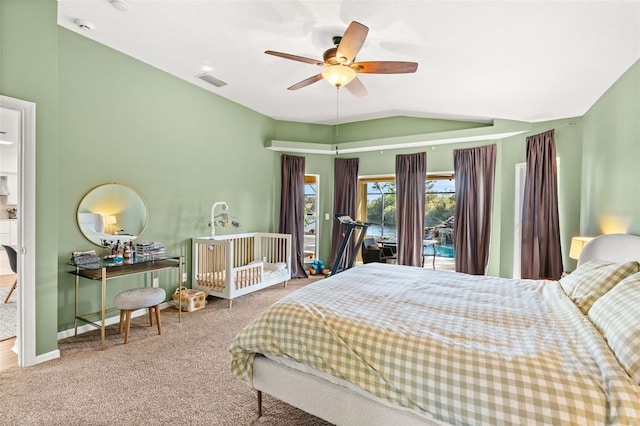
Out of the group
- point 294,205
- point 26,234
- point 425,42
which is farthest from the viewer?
point 294,205

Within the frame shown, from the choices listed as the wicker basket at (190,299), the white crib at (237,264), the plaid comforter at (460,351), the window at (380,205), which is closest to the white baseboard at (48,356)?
the wicker basket at (190,299)

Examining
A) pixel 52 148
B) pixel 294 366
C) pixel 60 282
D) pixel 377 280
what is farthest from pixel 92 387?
pixel 377 280

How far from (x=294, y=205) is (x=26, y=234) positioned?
3.74m

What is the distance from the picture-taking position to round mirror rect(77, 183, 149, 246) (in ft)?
10.2

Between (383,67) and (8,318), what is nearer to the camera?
(383,67)

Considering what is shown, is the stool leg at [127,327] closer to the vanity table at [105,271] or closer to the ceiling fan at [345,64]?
the vanity table at [105,271]

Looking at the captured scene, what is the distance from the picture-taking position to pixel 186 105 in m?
4.05

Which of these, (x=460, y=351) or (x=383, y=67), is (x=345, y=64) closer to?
(x=383, y=67)

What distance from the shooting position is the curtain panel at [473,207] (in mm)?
4621

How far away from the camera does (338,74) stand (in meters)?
2.51

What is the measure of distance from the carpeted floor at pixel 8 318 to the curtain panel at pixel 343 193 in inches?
169

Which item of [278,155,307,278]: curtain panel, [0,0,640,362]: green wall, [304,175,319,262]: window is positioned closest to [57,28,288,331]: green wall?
[0,0,640,362]: green wall

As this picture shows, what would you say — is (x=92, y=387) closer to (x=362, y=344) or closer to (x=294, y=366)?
(x=294, y=366)

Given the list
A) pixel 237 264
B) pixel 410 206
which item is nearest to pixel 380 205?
pixel 410 206
